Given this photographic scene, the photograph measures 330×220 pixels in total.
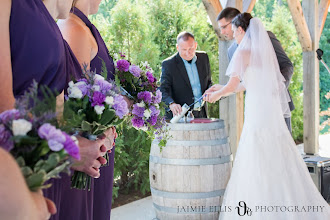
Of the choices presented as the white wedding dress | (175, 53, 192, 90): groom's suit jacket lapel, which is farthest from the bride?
(175, 53, 192, 90): groom's suit jacket lapel

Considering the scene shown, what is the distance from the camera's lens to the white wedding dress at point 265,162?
347cm

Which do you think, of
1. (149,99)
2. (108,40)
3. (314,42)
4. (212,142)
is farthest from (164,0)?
(149,99)

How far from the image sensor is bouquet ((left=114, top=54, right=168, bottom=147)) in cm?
205

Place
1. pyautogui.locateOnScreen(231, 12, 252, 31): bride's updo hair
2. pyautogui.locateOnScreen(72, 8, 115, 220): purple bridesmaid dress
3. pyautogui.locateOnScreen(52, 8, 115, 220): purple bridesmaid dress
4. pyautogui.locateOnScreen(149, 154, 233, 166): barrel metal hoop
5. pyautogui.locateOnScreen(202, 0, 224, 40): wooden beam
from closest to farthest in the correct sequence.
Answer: pyautogui.locateOnScreen(52, 8, 115, 220): purple bridesmaid dress → pyautogui.locateOnScreen(72, 8, 115, 220): purple bridesmaid dress → pyautogui.locateOnScreen(149, 154, 233, 166): barrel metal hoop → pyautogui.locateOnScreen(231, 12, 252, 31): bride's updo hair → pyautogui.locateOnScreen(202, 0, 224, 40): wooden beam

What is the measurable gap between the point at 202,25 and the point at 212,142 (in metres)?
3.49

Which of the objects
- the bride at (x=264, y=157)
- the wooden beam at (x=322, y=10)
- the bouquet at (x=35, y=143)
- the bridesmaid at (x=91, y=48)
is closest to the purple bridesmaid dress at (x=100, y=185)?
the bridesmaid at (x=91, y=48)

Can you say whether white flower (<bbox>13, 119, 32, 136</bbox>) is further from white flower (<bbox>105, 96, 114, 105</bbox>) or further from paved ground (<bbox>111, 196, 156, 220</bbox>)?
paved ground (<bbox>111, 196, 156, 220</bbox>)

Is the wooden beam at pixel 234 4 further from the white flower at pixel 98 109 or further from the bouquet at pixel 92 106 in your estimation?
the white flower at pixel 98 109

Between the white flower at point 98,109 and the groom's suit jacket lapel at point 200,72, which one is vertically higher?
the groom's suit jacket lapel at point 200,72

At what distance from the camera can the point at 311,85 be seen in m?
7.00

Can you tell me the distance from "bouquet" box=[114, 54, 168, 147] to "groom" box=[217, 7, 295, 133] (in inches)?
91.7

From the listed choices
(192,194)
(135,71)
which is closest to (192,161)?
(192,194)

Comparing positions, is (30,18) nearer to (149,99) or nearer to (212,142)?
(149,99)

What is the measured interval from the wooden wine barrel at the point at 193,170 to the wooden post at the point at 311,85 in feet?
12.9
